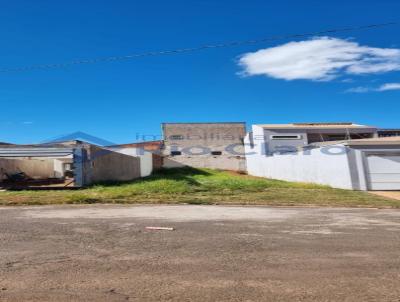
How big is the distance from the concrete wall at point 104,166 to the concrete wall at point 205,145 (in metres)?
16.1

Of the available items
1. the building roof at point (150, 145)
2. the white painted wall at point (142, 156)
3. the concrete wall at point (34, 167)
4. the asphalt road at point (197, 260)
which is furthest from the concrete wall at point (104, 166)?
Answer: the building roof at point (150, 145)

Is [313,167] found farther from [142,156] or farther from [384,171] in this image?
[142,156]

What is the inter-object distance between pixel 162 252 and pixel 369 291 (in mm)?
3002

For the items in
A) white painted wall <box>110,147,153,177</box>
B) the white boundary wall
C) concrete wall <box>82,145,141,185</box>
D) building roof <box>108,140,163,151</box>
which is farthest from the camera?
building roof <box>108,140,163,151</box>

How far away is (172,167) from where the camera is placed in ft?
155

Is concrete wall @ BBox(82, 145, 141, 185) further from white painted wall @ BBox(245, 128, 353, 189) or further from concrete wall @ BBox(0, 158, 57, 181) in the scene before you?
white painted wall @ BBox(245, 128, 353, 189)

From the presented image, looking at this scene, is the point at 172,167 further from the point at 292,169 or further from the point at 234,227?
the point at 234,227

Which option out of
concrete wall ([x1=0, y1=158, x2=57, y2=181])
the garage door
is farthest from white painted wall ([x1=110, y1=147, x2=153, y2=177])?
the garage door

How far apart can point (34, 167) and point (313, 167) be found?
68.8 ft

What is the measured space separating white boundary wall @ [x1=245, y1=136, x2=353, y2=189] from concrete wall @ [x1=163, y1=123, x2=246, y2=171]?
9.66 m

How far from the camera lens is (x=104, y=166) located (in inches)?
960

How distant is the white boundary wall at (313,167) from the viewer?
71.7 feet

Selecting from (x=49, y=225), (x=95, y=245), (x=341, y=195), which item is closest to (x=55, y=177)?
(x=341, y=195)

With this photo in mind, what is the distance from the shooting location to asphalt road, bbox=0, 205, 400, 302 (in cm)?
441
